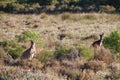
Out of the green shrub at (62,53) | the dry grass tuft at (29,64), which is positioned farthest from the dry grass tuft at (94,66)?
the green shrub at (62,53)

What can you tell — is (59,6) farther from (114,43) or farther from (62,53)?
(62,53)

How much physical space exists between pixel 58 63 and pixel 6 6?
29.6m

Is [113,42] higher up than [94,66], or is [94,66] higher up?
[94,66]

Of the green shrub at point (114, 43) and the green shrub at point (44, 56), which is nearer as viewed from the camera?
the green shrub at point (44, 56)

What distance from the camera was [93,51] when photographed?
485 inches

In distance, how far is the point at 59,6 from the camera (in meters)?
41.2

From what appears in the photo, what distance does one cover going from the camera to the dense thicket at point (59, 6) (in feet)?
127

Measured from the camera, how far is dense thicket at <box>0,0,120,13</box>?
1528 inches

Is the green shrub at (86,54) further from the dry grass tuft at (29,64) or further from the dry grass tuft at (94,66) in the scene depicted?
the dry grass tuft at (29,64)

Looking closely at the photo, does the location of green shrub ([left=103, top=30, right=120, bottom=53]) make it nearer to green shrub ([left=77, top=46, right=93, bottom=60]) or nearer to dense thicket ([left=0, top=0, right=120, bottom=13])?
green shrub ([left=77, top=46, right=93, bottom=60])

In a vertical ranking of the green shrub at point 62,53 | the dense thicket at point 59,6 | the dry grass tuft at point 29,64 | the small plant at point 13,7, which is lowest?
the dense thicket at point 59,6

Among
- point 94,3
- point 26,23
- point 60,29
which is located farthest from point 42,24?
point 94,3

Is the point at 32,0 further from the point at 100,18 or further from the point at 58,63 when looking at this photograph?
the point at 58,63

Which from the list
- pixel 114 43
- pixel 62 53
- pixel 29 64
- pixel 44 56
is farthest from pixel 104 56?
pixel 29 64
